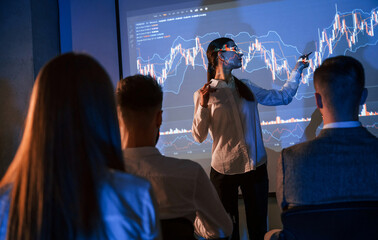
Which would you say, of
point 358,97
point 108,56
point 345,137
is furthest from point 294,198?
point 108,56

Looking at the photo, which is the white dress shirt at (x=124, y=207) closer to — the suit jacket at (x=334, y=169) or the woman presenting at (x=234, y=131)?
the suit jacket at (x=334, y=169)

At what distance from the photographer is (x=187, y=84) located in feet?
10.2

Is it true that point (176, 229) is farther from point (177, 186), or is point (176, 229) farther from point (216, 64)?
point (216, 64)

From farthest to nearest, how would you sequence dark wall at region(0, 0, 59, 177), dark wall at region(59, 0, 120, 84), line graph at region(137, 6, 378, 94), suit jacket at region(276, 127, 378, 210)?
dark wall at region(59, 0, 120, 84) < dark wall at region(0, 0, 59, 177) < line graph at region(137, 6, 378, 94) < suit jacket at region(276, 127, 378, 210)

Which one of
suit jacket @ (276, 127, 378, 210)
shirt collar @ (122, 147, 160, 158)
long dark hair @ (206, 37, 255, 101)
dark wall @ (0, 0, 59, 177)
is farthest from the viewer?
dark wall @ (0, 0, 59, 177)

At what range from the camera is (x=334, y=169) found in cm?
99

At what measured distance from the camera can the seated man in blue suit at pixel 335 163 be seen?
3.19 feet

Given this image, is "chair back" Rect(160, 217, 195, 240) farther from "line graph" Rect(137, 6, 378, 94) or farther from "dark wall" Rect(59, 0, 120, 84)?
"dark wall" Rect(59, 0, 120, 84)

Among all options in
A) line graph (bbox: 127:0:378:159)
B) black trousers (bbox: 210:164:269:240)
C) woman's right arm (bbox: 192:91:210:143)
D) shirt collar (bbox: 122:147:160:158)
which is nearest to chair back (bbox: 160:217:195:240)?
shirt collar (bbox: 122:147:160:158)

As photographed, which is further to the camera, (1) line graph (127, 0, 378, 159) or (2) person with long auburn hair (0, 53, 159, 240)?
(1) line graph (127, 0, 378, 159)

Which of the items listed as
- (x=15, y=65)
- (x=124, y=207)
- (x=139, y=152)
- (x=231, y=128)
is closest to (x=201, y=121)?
(x=231, y=128)

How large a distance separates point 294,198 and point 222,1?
2420 millimetres

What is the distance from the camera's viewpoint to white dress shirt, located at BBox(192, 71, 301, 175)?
2.19 metres

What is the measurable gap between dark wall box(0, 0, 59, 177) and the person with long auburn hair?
2.71 metres
